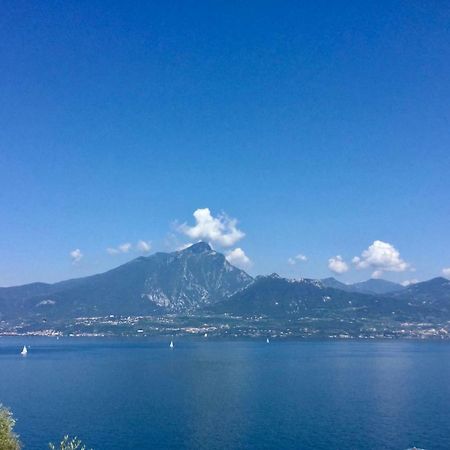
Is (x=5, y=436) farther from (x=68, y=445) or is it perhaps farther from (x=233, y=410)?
(x=233, y=410)

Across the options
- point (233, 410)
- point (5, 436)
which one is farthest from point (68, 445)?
point (233, 410)

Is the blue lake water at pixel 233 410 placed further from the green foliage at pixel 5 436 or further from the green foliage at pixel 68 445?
the green foliage at pixel 5 436

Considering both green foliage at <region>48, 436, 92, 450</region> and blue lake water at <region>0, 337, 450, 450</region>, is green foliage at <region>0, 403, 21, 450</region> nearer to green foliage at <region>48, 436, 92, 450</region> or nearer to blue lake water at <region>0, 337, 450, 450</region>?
green foliage at <region>48, 436, 92, 450</region>

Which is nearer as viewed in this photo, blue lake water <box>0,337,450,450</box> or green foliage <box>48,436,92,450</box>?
green foliage <box>48,436,92,450</box>

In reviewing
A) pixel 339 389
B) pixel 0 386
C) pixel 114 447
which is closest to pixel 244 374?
pixel 339 389

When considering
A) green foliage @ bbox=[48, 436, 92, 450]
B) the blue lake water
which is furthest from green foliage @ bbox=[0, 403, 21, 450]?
the blue lake water

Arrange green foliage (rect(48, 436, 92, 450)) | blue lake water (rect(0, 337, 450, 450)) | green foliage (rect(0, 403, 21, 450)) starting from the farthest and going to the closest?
blue lake water (rect(0, 337, 450, 450)), green foliage (rect(0, 403, 21, 450)), green foliage (rect(48, 436, 92, 450))

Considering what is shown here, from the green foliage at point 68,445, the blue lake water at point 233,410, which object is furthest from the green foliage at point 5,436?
the blue lake water at point 233,410

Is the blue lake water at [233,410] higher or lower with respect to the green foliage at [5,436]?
lower

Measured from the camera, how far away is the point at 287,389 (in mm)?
157500

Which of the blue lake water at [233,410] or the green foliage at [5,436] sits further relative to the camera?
the blue lake water at [233,410]

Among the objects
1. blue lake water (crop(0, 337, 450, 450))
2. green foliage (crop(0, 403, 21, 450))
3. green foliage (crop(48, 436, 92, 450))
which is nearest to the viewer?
green foliage (crop(48, 436, 92, 450))

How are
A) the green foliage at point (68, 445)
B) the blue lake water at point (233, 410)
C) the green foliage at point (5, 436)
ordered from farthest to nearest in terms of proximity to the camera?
the blue lake water at point (233, 410) → the green foliage at point (5, 436) → the green foliage at point (68, 445)

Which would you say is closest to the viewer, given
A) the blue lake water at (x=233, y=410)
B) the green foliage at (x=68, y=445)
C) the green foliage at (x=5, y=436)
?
the green foliage at (x=68, y=445)
